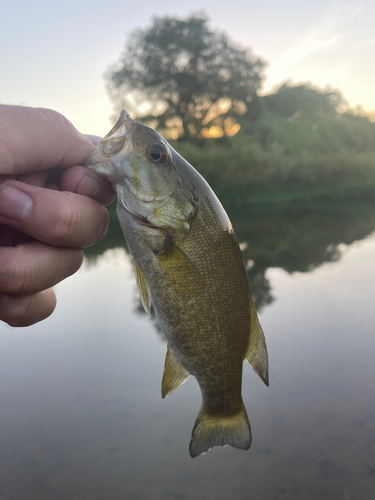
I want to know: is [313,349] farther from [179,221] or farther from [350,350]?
[179,221]

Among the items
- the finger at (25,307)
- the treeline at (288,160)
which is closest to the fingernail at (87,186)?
the finger at (25,307)

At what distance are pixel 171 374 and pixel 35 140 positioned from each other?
133cm

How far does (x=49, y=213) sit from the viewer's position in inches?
70.7

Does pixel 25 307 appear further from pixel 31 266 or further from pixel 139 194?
pixel 139 194

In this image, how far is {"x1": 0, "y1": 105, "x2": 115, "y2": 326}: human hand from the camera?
1733mm

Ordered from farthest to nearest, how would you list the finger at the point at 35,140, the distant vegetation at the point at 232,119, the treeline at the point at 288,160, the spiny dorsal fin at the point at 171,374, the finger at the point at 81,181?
the distant vegetation at the point at 232,119
the treeline at the point at 288,160
the spiny dorsal fin at the point at 171,374
the finger at the point at 81,181
the finger at the point at 35,140

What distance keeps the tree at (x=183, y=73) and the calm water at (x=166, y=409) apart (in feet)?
96.8

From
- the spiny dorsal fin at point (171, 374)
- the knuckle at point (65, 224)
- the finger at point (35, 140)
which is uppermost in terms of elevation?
the finger at point (35, 140)

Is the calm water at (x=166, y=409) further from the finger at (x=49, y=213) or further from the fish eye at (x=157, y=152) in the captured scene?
the fish eye at (x=157, y=152)

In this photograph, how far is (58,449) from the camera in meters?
4.59

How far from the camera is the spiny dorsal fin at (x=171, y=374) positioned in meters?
2.10

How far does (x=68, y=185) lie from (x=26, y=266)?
1.41 ft

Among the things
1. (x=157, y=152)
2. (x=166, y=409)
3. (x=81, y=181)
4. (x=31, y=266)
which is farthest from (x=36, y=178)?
(x=166, y=409)

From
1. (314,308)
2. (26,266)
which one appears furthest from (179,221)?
(314,308)
